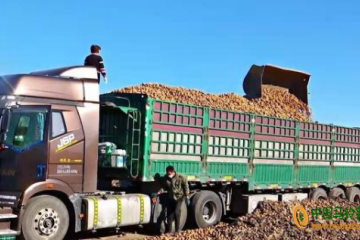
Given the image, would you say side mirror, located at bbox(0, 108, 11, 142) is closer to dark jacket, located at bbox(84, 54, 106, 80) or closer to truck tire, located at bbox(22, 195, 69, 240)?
truck tire, located at bbox(22, 195, 69, 240)

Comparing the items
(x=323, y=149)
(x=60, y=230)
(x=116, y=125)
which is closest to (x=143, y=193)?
(x=116, y=125)

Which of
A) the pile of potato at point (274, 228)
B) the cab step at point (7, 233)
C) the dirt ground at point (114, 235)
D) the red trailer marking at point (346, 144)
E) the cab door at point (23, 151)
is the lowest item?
the dirt ground at point (114, 235)

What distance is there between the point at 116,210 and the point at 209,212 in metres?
2.79

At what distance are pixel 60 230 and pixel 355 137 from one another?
1122cm

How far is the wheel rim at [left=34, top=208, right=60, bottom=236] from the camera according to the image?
7680 mm

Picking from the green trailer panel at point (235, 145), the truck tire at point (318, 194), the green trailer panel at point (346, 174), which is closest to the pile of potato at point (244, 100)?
the green trailer panel at point (235, 145)

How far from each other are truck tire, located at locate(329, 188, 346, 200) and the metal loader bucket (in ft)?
12.1

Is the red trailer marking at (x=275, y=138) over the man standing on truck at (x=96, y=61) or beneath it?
beneath

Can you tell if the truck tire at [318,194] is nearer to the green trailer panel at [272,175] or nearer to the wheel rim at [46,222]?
the green trailer panel at [272,175]

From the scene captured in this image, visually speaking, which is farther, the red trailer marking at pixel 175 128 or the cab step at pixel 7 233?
the red trailer marking at pixel 175 128

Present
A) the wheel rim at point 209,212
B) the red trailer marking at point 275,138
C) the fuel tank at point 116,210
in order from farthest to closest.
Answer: the red trailer marking at point 275,138 → the wheel rim at point 209,212 → the fuel tank at point 116,210

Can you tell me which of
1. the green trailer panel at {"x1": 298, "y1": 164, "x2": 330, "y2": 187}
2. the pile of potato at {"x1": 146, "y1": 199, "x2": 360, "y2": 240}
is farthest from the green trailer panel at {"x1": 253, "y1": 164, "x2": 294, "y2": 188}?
the pile of potato at {"x1": 146, "y1": 199, "x2": 360, "y2": 240}

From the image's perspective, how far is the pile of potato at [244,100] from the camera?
14.8 meters

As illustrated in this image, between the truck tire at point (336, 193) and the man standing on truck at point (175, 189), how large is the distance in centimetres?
677
